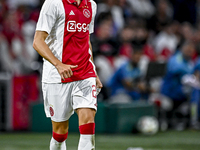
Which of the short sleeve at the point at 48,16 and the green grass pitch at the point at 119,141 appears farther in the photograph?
the green grass pitch at the point at 119,141

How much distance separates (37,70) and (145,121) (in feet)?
9.35

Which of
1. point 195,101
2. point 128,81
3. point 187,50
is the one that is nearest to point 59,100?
point 128,81

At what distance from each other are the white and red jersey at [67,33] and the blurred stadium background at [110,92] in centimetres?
303

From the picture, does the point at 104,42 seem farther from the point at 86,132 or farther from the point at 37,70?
the point at 86,132

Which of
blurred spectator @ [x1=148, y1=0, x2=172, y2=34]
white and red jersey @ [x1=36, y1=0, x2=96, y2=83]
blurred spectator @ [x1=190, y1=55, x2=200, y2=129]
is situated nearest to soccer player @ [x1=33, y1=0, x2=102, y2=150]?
white and red jersey @ [x1=36, y1=0, x2=96, y2=83]

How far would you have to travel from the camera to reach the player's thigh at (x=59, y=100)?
4648 millimetres

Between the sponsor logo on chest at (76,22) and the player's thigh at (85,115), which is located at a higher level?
the sponsor logo on chest at (76,22)

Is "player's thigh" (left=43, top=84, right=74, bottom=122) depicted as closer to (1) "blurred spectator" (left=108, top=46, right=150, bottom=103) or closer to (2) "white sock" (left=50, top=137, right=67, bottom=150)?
(2) "white sock" (left=50, top=137, right=67, bottom=150)

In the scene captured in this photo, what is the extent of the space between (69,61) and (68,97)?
36 cm

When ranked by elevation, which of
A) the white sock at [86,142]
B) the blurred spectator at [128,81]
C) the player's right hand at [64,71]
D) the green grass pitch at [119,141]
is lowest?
the green grass pitch at [119,141]

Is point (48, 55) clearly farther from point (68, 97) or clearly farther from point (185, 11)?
point (185, 11)

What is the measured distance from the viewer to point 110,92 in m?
10.4

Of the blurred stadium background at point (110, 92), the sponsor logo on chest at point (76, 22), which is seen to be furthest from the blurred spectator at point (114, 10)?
the sponsor logo on chest at point (76, 22)

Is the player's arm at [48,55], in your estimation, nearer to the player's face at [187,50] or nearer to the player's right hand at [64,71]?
the player's right hand at [64,71]
